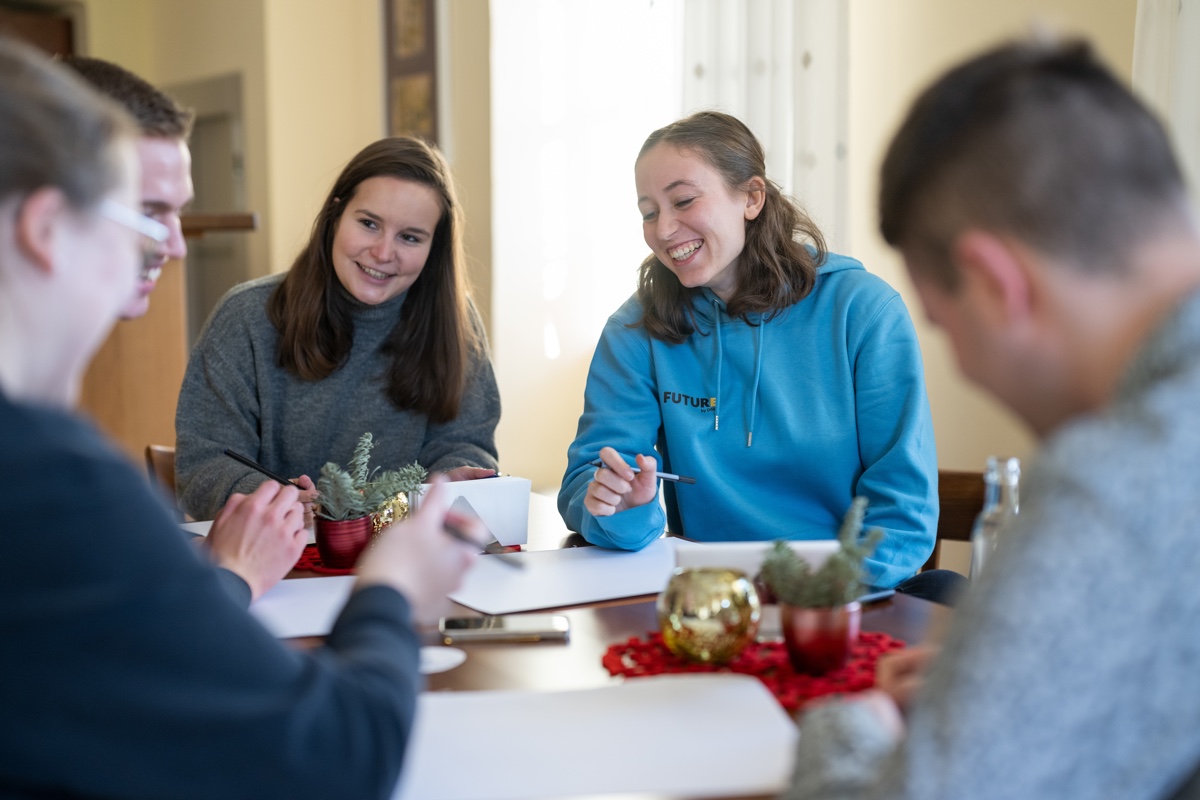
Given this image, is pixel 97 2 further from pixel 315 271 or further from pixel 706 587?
pixel 706 587

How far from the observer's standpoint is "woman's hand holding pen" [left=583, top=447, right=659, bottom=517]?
1.56 m

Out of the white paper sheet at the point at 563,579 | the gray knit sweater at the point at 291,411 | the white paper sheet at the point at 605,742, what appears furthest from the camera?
the gray knit sweater at the point at 291,411

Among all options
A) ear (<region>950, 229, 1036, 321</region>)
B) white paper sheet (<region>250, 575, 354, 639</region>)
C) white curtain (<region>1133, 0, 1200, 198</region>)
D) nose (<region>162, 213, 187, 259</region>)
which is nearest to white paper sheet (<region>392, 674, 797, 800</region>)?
white paper sheet (<region>250, 575, 354, 639</region>)

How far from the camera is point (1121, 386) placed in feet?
2.18

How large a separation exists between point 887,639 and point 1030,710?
0.58 metres

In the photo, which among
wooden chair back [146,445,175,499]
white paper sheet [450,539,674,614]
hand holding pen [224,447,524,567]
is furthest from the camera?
wooden chair back [146,445,175,499]

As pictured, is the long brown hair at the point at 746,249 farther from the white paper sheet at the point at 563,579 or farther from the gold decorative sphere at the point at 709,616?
the gold decorative sphere at the point at 709,616

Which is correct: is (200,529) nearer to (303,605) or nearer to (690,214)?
(303,605)

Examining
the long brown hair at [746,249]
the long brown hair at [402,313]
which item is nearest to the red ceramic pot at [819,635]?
the long brown hair at [746,249]

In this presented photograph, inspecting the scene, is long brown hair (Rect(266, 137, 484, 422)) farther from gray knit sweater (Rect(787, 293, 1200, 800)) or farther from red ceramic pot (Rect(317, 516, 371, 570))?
gray knit sweater (Rect(787, 293, 1200, 800))

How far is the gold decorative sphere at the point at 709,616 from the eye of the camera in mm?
1073

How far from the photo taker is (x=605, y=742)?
35.1 inches

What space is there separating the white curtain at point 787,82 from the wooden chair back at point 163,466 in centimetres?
197

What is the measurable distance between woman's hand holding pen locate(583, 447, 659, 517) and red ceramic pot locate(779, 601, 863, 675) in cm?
52
